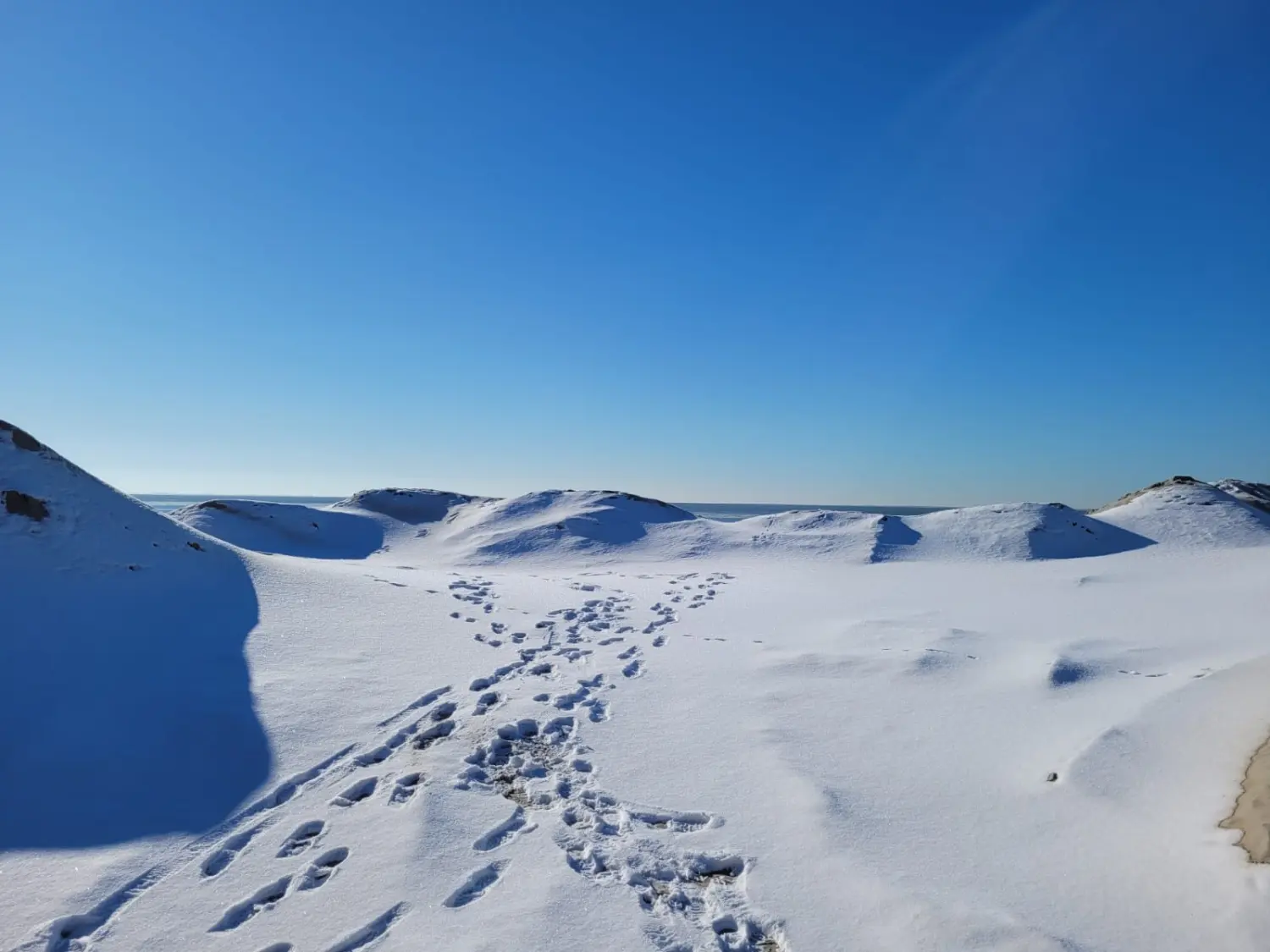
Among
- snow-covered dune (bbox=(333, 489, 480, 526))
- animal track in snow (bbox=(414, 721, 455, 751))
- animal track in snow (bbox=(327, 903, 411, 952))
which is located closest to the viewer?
animal track in snow (bbox=(327, 903, 411, 952))

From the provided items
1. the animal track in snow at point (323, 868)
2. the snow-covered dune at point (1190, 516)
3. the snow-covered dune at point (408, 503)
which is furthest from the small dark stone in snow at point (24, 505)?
the snow-covered dune at point (1190, 516)

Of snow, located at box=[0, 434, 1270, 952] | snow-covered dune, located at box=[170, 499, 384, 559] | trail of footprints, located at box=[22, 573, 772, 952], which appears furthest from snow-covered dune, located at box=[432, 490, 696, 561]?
trail of footprints, located at box=[22, 573, 772, 952]

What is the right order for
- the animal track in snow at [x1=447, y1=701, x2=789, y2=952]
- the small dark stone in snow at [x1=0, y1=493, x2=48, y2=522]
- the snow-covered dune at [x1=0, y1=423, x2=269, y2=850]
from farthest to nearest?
1. the small dark stone in snow at [x1=0, y1=493, x2=48, y2=522]
2. the snow-covered dune at [x1=0, y1=423, x2=269, y2=850]
3. the animal track in snow at [x1=447, y1=701, x2=789, y2=952]

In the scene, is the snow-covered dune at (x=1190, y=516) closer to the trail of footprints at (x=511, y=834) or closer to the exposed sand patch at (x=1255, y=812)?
the exposed sand patch at (x=1255, y=812)

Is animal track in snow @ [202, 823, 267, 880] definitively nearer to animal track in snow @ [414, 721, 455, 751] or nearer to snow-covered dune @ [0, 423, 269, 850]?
snow-covered dune @ [0, 423, 269, 850]

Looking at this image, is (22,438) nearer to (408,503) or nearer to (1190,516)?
(408,503)

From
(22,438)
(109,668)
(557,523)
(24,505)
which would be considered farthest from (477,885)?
(557,523)
